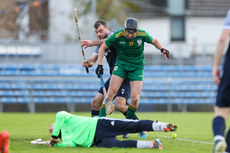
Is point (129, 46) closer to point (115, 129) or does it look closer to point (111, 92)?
point (111, 92)

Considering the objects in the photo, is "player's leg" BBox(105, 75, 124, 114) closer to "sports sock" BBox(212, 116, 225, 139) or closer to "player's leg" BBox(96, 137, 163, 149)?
"player's leg" BBox(96, 137, 163, 149)

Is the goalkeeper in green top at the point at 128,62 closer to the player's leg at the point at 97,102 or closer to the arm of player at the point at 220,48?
the player's leg at the point at 97,102

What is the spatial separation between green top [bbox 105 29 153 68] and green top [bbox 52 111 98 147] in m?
1.87

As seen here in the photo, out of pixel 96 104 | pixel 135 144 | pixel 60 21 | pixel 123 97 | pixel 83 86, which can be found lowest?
pixel 83 86

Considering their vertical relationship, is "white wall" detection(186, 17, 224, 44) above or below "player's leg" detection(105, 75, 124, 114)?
above

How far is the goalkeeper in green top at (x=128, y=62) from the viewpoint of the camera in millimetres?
9359

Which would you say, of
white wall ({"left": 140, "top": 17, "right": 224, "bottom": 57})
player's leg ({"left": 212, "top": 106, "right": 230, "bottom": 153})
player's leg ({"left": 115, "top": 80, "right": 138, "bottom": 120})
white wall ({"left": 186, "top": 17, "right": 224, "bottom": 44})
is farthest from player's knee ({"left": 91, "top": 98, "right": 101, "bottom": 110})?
white wall ({"left": 186, "top": 17, "right": 224, "bottom": 44})

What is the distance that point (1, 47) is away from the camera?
78.2ft

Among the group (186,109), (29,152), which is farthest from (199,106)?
(29,152)

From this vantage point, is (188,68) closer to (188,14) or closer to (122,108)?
(188,14)

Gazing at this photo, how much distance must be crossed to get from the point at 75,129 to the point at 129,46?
212cm

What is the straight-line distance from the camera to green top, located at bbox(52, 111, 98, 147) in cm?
799

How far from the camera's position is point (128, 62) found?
31.5 ft

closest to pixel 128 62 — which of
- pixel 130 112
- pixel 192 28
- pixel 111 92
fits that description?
pixel 111 92
